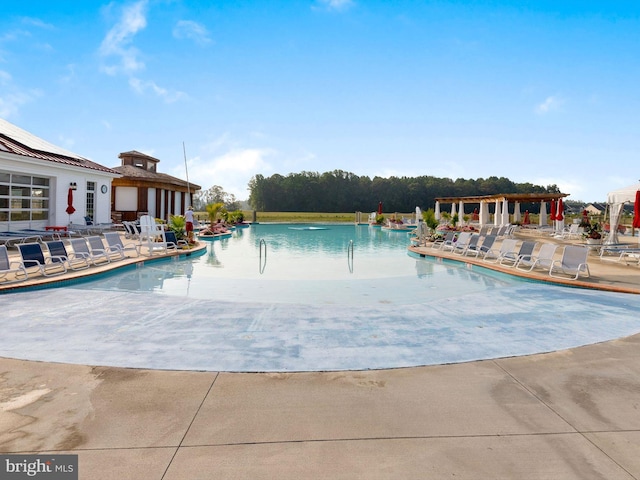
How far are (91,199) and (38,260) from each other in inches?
534

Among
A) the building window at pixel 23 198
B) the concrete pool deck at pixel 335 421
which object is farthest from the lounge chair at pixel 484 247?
the building window at pixel 23 198

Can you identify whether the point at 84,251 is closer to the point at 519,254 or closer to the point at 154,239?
the point at 154,239

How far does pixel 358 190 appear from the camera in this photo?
240 ft

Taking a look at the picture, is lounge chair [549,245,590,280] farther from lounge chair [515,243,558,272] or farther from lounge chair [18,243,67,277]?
lounge chair [18,243,67,277]

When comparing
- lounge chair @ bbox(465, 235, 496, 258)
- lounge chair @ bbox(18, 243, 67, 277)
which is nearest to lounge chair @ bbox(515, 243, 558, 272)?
lounge chair @ bbox(465, 235, 496, 258)

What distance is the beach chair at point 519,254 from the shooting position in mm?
11414

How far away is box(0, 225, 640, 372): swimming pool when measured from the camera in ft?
15.1

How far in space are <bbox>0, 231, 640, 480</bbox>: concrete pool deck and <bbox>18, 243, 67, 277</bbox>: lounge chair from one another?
18.6 ft

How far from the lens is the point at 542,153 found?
33.9 m

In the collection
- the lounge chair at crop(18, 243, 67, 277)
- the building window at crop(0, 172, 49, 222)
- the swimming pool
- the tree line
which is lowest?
the swimming pool

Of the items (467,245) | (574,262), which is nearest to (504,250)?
(467,245)

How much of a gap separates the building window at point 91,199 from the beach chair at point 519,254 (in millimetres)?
18872

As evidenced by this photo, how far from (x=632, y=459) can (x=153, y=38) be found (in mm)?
20737

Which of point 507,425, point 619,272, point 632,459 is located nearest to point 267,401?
point 507,425
